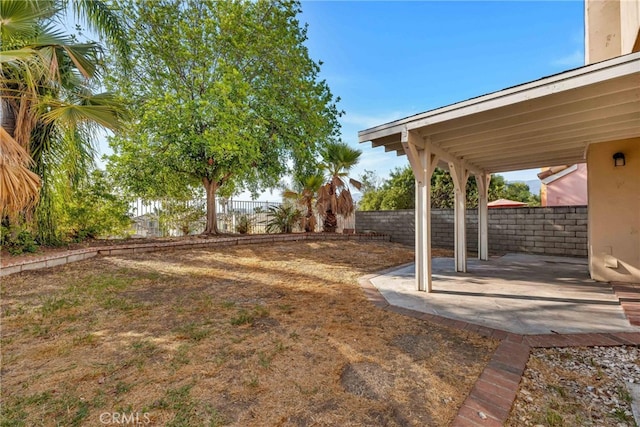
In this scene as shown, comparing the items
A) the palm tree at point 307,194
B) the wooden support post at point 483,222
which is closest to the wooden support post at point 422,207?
the wooden support post at point 483,222

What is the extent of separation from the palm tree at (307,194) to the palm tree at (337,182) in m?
0.34

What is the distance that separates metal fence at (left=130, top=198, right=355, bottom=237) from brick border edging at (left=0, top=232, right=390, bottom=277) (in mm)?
1624

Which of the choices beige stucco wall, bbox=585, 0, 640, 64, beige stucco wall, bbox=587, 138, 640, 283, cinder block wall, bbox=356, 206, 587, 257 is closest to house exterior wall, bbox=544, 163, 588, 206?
cinder block wall, bbox=356, 206, 587, 257

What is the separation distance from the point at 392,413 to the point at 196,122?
8.45 m

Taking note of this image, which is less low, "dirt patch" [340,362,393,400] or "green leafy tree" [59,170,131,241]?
"green leafy tree" [59,170,131,241]

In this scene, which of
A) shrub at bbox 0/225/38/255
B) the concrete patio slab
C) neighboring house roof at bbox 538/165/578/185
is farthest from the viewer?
neighboring house roof at bbox 538/165/578/185

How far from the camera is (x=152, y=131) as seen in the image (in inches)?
327

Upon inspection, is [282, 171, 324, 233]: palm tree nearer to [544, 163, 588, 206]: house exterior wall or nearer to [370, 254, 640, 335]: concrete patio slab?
[370, 254, 640, 335]: concrete patio slab

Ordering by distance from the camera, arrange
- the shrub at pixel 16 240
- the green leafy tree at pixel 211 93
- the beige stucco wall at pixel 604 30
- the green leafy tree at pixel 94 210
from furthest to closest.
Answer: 1. the green leafy tree at pixel 211 93
2. the green leafy tree at pixel 94 210
3. the shrub at pixel 16 240
4. the beige stucco wall at pixel 604 30

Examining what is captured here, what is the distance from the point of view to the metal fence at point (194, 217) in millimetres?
9430

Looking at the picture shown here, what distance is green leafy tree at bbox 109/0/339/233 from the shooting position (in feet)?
25.7

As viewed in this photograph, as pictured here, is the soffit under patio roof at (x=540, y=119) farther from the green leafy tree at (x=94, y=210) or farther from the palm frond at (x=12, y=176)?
the green leafy tree at (x=94, y=210)

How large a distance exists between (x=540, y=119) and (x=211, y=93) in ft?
24.2

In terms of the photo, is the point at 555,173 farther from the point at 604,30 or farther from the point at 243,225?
the point at 243,225
